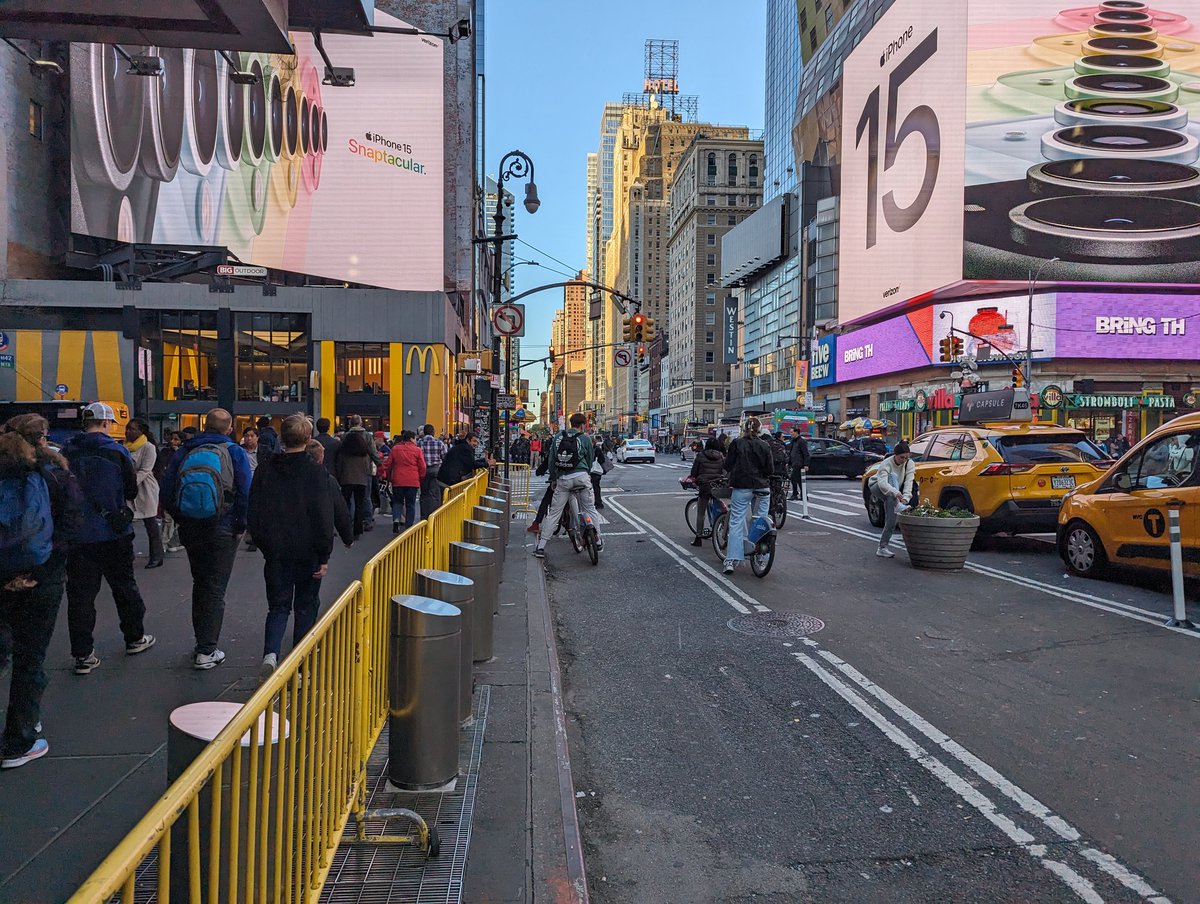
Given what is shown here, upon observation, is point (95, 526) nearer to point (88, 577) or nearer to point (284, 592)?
point (88, 577)

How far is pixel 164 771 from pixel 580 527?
7.90 meters

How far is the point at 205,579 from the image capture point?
6.14m

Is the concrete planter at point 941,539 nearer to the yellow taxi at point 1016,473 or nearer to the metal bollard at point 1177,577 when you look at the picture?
the yellow taxi at point 1016,473

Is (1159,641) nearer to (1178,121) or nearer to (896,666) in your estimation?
(896,666)

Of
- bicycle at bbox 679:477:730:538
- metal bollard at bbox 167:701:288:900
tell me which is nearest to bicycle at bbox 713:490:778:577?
bicycle at bbox 679:477:730:538

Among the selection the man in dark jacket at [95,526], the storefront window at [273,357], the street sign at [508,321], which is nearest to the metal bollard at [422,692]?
the man in dark jacket at [95,526]

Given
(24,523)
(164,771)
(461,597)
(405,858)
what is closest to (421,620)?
(461,597)

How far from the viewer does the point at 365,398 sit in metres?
40.5

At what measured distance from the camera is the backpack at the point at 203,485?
5969 millimetres

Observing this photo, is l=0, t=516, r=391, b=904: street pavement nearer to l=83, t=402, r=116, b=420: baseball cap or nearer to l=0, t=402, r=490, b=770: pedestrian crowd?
l=0, t=402, r=490, b=770: pedestrian crowd

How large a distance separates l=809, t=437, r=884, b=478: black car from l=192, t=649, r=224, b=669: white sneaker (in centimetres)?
2779

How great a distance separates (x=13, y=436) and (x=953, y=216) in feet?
202

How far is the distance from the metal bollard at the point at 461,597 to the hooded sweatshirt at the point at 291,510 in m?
1.30

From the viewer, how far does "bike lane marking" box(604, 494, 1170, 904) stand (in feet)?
11.3
